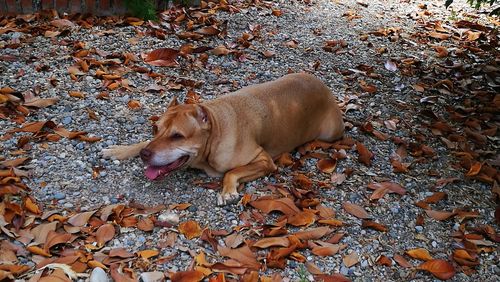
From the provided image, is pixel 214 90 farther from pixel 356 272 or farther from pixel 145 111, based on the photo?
pixel 356 272

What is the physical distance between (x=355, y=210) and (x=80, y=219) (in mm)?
2188

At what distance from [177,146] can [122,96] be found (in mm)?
1614

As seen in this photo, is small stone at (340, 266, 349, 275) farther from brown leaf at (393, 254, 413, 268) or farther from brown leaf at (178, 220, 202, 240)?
brown leaf at (178, 220, 202, 240)

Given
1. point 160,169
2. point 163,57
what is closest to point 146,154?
point 160,169

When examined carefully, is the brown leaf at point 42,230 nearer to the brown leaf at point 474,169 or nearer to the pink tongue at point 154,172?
the pink tongue at point 154,172

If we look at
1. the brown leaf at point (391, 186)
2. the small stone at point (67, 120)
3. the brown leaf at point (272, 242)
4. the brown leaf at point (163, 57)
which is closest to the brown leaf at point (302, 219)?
the brown leaf at point (272, 242)

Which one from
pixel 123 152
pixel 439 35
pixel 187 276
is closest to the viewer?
pixel 187 276

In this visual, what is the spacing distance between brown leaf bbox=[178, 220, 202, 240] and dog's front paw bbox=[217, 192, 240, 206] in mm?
347

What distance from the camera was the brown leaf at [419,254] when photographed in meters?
4.30

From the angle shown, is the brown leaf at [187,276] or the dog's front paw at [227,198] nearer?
the brown leaf at [187,276]

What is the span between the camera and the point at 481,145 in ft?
19.8

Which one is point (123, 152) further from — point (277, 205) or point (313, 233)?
point (313, 233)

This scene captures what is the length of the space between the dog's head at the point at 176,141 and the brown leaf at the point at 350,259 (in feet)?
4.87

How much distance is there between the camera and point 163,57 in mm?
6789
